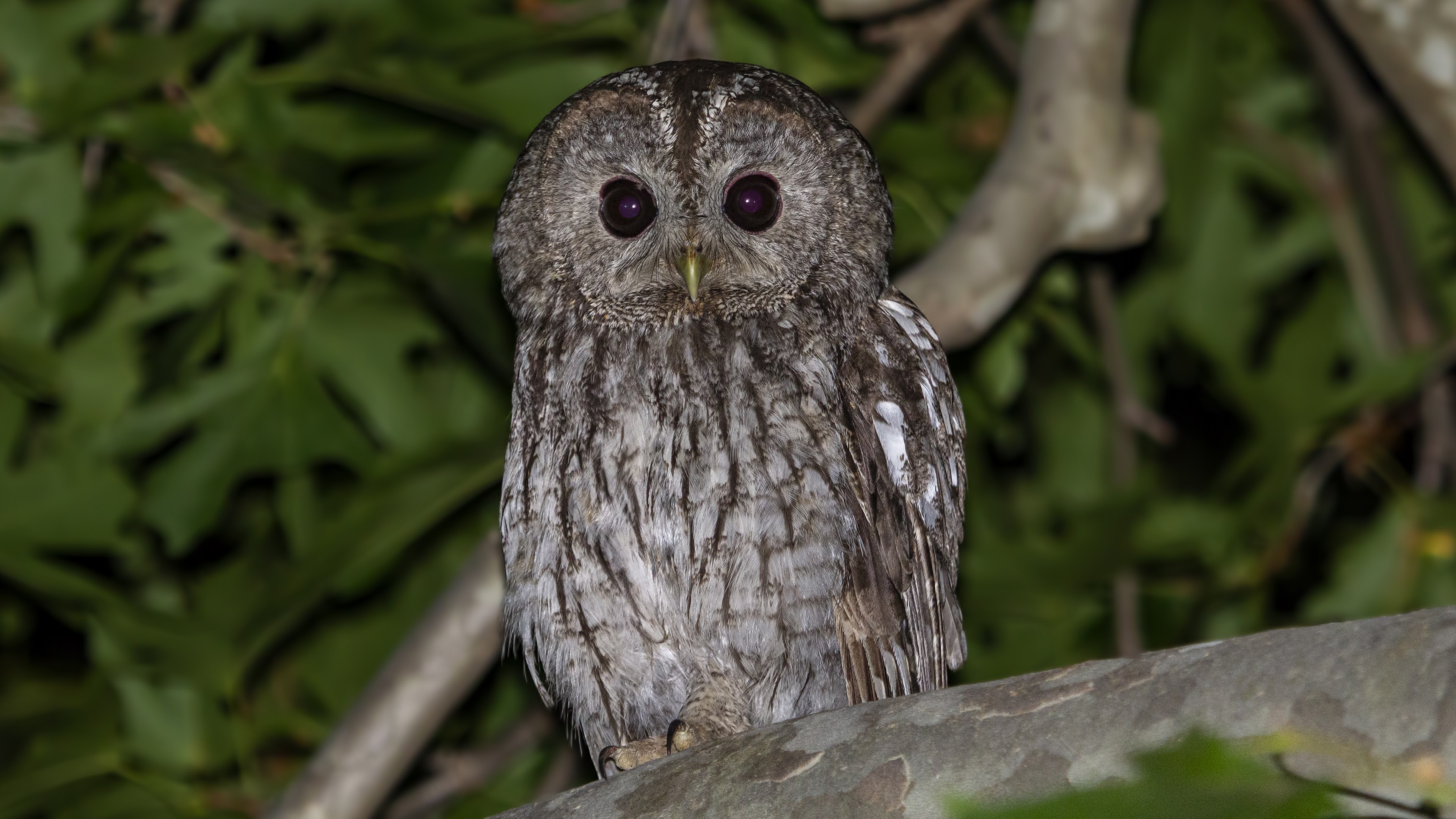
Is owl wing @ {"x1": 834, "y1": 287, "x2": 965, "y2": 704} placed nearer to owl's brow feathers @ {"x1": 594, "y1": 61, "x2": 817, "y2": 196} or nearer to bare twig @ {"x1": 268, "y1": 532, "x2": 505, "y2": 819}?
Result: owl's brow feathers @ {"x1": 594, "y1": 61, "x2": 817, "y2": 196}

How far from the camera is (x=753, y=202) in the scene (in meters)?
2.31

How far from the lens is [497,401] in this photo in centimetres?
370

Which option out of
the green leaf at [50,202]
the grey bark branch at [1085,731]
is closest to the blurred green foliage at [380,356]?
the green leaf at [50,202]

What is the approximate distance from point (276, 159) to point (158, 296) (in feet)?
1.67

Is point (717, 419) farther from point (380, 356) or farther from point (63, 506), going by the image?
point (63, 506)

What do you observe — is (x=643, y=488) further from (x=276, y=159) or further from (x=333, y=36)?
(x=333, y=36)

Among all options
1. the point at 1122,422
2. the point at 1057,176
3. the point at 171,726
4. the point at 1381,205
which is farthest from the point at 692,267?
the point at 1381,205

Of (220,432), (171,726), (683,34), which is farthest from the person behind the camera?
(171,726)

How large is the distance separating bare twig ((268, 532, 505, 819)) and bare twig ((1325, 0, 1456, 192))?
200cm

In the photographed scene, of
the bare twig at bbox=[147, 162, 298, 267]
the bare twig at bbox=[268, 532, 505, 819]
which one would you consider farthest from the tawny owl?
the bare twig at bbox=[147, 162, 298, 267]

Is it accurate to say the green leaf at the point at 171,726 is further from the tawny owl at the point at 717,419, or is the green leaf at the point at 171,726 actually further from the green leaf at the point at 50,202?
the tawny owl at the point at 717,419

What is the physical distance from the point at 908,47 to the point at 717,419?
1.54 meters

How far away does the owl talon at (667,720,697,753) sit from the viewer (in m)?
2.13

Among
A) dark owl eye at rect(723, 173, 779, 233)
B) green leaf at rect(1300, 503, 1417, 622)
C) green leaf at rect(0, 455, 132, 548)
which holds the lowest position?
green leaf at rect(1300, 503, 1417, 622)
